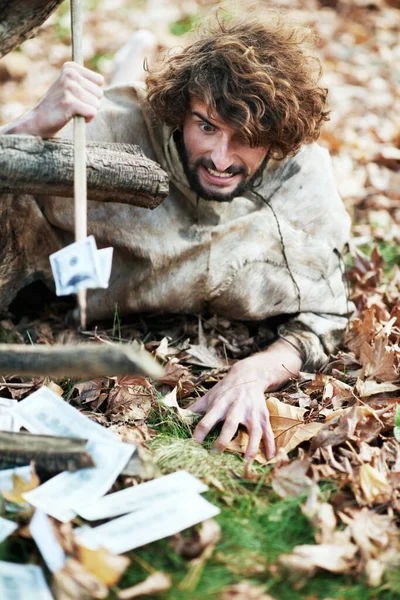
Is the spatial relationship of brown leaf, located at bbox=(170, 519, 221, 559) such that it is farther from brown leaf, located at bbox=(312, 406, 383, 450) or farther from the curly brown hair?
the curly brown hair

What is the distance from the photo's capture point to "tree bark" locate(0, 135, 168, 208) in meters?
2.31

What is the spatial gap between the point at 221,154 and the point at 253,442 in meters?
1.23

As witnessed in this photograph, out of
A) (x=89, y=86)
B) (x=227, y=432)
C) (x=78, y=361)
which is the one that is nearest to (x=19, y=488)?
(x=78, y=361)

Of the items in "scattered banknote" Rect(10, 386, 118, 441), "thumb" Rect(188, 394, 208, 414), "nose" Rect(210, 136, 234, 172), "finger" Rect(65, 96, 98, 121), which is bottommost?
"thumb" Rect(188, 394, 208, 414)

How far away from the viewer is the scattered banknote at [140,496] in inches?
→ 79.3

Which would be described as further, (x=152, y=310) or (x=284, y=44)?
(x=152, y=310)

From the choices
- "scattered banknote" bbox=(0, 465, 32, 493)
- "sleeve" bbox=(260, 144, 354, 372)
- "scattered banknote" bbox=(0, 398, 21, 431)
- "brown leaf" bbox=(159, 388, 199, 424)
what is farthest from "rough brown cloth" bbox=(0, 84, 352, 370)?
"scattered banknote" bbox=(0, 465, 32, 493)

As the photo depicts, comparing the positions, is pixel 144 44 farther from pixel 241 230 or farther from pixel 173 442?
pixel 173 442

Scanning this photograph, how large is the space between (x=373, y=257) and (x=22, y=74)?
3.96m

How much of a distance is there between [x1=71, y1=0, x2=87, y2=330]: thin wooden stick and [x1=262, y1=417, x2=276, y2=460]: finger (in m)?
0.81

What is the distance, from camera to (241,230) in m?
3.23

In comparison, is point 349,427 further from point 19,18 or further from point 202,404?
point 19,18

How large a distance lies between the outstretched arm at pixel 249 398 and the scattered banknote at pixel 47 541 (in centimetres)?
79

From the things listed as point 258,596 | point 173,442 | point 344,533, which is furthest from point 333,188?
point 258,596
